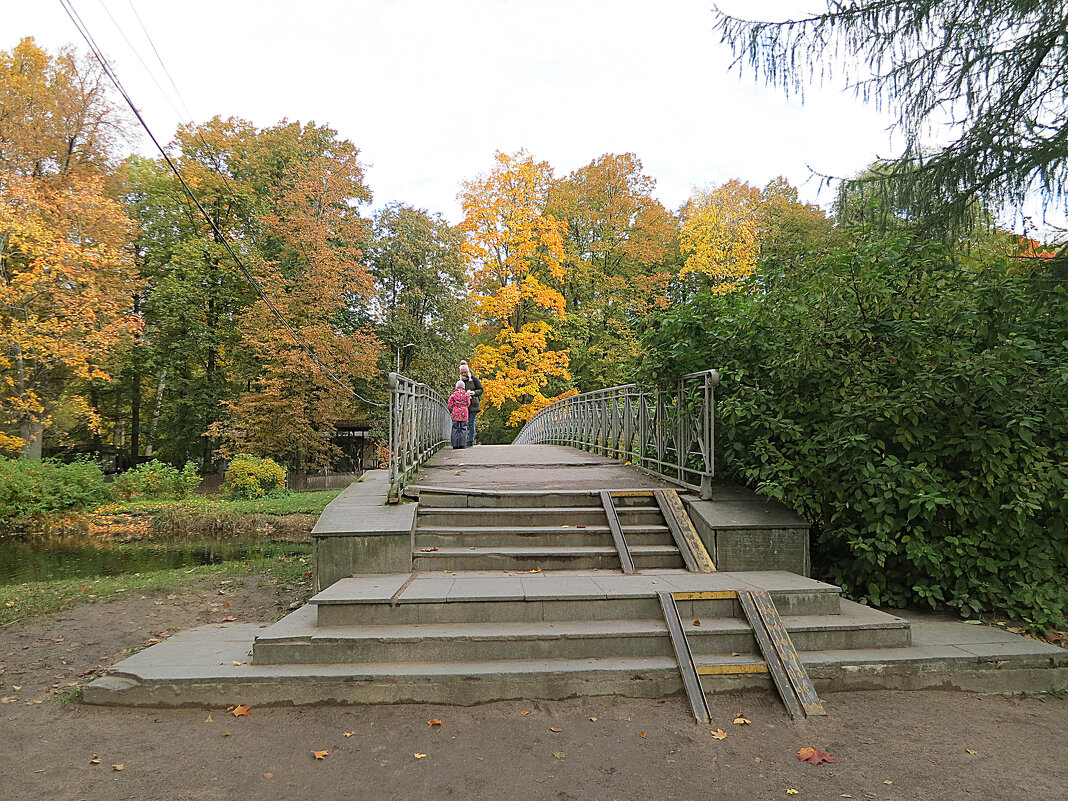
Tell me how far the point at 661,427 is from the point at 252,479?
16930 mm

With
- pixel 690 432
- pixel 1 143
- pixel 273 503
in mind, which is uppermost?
pixel 1 143

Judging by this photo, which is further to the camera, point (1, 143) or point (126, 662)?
point (1, 143)

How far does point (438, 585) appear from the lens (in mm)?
4379

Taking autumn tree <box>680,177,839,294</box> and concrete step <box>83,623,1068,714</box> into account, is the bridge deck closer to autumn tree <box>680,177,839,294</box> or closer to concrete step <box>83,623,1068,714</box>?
concrete step <box>83,623,1068,714</box>

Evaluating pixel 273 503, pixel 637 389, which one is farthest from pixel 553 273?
pixel 637 389

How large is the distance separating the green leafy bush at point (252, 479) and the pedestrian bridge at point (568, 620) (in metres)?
15.9

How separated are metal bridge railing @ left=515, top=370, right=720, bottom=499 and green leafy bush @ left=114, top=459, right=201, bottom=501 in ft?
49.5

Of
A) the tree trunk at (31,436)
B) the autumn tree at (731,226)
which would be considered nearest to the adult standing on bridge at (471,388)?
the autumn tree at (731,226)

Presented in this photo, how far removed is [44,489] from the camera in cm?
1577

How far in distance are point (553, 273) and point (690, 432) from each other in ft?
56.7

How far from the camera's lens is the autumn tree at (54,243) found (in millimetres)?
17891

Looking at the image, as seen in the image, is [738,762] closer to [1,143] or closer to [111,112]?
[1,143]

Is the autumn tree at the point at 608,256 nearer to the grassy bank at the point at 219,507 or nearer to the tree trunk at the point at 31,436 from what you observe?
the grassy bank at the point at 219,507

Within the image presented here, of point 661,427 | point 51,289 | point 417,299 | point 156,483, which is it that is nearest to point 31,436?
point 156,483
